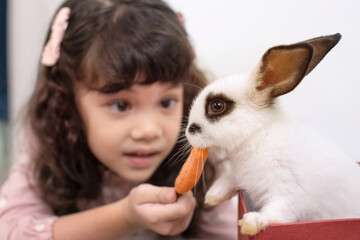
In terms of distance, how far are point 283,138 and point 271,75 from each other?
7 cm

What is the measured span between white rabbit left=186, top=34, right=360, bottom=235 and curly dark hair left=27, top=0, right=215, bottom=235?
0.66ft

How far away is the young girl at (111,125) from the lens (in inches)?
27.3

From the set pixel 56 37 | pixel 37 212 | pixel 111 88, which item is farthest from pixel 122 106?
pixel 37 212

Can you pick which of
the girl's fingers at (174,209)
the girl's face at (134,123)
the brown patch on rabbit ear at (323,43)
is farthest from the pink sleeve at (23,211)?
the brown patch on rabbit ear at (323,43)

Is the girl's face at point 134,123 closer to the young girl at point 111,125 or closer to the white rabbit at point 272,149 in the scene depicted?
the young girl at point 111,125

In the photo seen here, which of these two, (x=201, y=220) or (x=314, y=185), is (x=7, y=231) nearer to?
(x=201, y=220)

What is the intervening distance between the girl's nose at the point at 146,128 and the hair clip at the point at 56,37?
0.25 meters

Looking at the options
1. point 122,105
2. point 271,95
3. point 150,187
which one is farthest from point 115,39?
point 271,95

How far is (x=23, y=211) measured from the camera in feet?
2.73

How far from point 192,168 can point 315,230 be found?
0.16 m

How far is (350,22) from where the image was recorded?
0.37 meters

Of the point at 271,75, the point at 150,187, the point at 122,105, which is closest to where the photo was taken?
the point at 271,75

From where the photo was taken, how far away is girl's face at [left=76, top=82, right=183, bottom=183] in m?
0.69

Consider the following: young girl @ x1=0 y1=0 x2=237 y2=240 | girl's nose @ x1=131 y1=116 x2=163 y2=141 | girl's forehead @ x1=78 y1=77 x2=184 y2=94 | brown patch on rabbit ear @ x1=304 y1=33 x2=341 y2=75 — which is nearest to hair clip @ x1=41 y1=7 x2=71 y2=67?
young girl @ x1=0 y1=0 x2=237 y2=240
